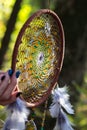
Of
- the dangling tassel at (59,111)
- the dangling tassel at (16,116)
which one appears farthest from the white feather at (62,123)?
the dangling tassel at (16,116)

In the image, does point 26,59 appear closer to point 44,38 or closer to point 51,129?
point 44,38

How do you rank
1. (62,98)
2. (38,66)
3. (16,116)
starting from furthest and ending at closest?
(62,98), (38,66), (16,116)

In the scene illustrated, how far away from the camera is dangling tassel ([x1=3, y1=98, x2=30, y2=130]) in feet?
5.32

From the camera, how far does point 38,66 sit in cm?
177

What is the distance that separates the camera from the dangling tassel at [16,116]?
162cm

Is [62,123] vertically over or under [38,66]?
under

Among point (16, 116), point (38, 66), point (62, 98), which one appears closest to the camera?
point (16, 116)

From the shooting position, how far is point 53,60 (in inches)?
72.8

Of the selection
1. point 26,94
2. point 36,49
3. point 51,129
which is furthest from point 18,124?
point 51,129

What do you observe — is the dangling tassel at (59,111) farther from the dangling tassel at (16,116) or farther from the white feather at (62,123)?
the dangling tassel at (16,116)

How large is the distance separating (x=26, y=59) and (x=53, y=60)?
173 mm

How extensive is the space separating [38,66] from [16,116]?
199 millimetres

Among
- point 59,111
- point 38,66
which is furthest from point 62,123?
point 38,66

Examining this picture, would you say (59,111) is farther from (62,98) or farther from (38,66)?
(38,66)
